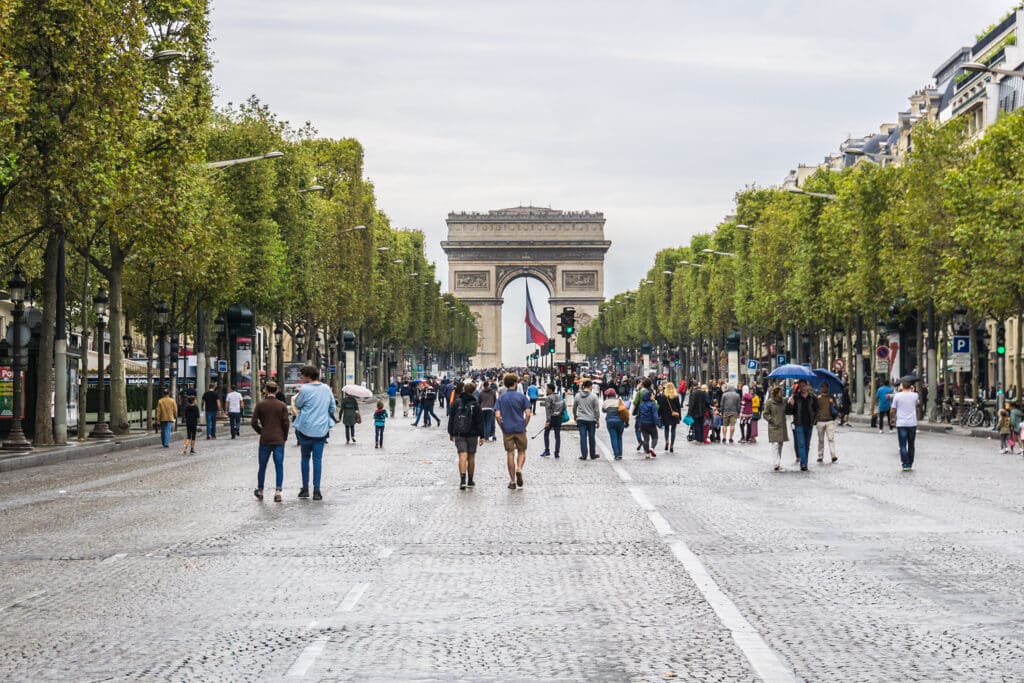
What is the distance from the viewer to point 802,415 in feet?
96.7

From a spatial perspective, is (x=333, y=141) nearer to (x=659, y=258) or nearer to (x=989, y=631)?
(x=659, y=258)

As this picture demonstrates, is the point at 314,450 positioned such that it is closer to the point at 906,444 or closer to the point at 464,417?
the point at 464,417

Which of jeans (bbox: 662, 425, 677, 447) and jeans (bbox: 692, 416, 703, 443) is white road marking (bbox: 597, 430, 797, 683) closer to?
jeans (bbox: 662, 425, 677, 447)

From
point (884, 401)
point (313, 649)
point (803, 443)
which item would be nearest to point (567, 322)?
point (884, 401)

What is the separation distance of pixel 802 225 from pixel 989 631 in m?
61.8

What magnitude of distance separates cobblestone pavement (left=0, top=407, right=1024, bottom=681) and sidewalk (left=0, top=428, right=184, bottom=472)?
937cm

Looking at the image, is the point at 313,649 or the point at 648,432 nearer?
the point at 313,649

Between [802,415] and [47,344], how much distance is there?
1745 centimetres

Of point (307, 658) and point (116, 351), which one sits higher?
point (116, 351)

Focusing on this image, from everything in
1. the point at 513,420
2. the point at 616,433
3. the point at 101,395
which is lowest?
the point at 616,433

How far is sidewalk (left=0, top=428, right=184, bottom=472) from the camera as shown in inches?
1310

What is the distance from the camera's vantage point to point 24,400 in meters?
42.2

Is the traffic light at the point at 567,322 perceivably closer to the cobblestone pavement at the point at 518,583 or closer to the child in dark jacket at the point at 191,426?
the child in dark jacket at the point at 191,426

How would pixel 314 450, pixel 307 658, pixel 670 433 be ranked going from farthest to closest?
pixel 670 433, pixel 314 450, pixel 307 658
